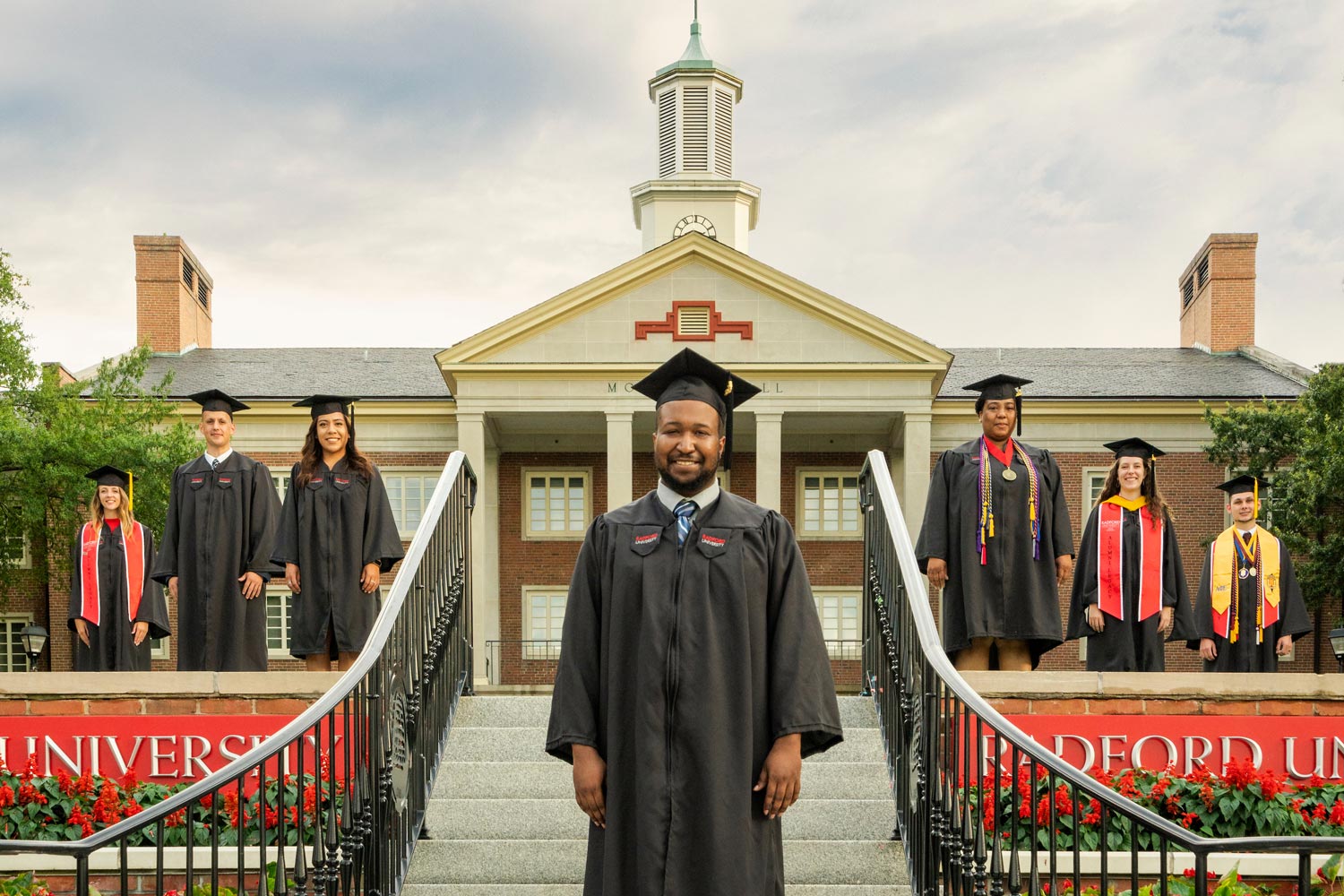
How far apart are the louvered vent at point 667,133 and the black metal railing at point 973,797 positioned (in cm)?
3298

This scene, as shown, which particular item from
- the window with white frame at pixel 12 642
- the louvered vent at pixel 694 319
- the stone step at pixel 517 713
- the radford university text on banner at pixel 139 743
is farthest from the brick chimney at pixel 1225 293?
the radford university text on banner at pixel 139 743

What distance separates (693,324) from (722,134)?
11376 millimetres

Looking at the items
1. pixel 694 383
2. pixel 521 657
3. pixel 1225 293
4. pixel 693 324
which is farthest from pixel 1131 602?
pixel 1225 293

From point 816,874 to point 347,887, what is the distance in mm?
1886

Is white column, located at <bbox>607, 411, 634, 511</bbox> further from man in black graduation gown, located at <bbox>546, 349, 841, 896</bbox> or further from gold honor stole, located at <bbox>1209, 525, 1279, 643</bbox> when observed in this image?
man in black graduation gown, located at <bbox>546, 349, 841, 896</bbox>

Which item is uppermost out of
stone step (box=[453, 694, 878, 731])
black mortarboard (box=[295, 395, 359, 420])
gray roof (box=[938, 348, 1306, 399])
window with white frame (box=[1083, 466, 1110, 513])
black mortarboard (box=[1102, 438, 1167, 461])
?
gray roof (box=[938, 348, 1306, 399])

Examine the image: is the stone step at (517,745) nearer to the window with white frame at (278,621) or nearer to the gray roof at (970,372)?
the gray roof at (970,372)

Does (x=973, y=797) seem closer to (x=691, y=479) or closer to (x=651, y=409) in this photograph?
(x=691, y=479)

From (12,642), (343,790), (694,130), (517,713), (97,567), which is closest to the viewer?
(343,790)

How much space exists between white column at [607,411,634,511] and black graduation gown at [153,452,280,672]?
64.7ft

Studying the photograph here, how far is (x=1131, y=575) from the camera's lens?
8344 millimetres

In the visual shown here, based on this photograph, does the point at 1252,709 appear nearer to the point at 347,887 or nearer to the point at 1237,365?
the point at 347,887

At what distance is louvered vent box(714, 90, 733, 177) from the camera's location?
3928 centimetres

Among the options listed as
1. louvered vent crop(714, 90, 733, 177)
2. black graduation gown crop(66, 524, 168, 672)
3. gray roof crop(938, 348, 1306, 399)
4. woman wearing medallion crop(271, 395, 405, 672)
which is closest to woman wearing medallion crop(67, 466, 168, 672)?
black graduation gown crop(66, 524, 168, 672)
